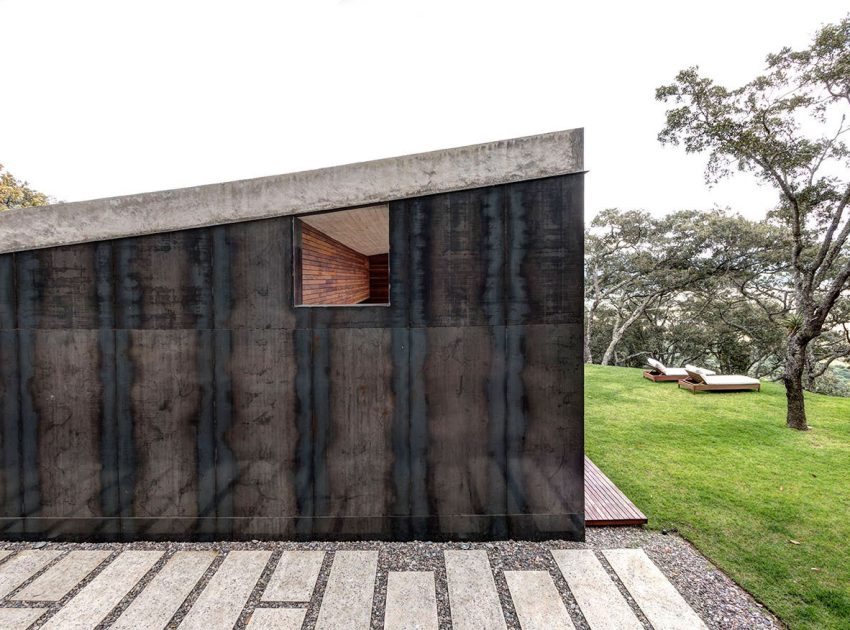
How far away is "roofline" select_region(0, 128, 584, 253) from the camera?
3887 millimetres

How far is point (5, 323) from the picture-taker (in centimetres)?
400

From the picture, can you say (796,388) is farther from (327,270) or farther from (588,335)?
(588,335)

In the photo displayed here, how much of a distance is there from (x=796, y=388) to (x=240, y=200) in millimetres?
11116

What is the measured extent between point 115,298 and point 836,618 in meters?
7.67

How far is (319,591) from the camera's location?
332 centimetres

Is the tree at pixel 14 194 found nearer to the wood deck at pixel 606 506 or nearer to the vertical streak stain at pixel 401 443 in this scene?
the vertical streak stain at pixel 401 443

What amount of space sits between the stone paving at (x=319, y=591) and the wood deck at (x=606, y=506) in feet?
1.34

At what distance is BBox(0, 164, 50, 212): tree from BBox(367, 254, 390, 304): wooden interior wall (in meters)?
19.5

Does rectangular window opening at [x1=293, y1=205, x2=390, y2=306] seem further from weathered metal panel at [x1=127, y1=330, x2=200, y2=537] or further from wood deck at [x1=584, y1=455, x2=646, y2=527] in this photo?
wood deck at [x1=584, y1=455, x2=646, y2=527]

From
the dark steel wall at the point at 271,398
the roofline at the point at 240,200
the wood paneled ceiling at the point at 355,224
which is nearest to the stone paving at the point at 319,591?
the dark steel wall at the point at 271,398

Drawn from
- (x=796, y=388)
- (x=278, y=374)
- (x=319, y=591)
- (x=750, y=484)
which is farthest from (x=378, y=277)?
(x=796, y=388)

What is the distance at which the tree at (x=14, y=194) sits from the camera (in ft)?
57.3

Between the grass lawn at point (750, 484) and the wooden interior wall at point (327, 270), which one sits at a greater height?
the wooden interior wall at point (327, 270)

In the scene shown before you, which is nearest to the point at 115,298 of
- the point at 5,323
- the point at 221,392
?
the point at 5,323
